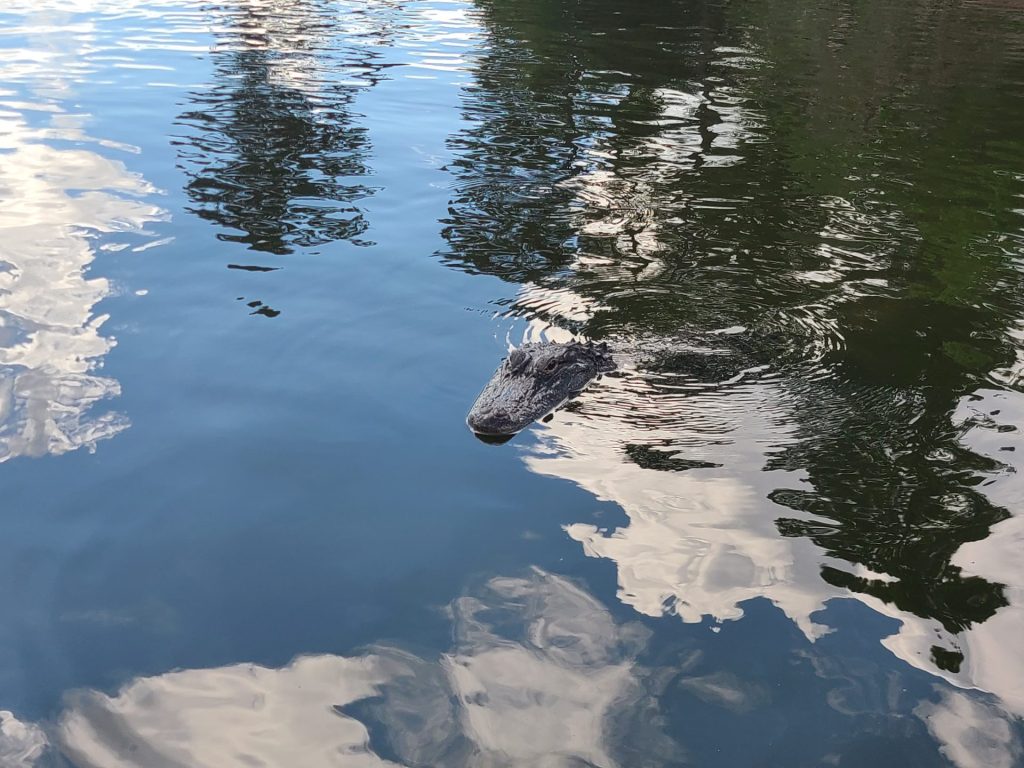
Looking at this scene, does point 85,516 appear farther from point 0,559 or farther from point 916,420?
point 916,420

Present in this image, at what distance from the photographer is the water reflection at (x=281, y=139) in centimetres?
1273

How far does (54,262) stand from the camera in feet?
36.0

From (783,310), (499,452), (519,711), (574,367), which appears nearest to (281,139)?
(783,310)

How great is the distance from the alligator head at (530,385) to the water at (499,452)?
230 millimetres

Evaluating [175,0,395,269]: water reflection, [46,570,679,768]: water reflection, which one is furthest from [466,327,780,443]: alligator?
[175,0,395,269]: water reflection

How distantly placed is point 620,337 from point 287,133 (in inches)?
370

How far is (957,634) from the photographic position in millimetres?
5688

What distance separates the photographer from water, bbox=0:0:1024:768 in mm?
5168

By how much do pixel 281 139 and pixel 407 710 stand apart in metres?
13.2

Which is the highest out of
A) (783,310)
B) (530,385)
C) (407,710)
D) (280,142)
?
(280,142)

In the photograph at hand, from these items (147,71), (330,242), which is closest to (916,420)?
(330,242)

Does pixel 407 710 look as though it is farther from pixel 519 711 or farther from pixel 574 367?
pixel 574 367

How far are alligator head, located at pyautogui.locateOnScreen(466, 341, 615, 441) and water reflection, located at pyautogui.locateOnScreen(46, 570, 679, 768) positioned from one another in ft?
8.16

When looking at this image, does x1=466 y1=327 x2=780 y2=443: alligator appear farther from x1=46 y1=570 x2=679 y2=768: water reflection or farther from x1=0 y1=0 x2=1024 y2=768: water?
x1=46 y1=570 x2=679 y2=768: water reflection
